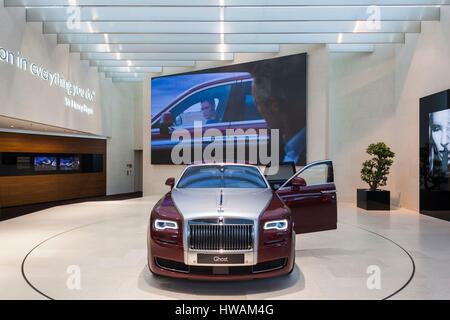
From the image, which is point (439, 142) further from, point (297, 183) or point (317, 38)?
point (297, 183)

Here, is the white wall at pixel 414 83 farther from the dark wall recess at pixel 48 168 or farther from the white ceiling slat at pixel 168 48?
the dark wall recess at pixel 48 168

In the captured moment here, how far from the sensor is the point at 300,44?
1085 centimetres

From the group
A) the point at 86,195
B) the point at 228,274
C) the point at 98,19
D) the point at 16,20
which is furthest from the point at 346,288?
the point at 86,195

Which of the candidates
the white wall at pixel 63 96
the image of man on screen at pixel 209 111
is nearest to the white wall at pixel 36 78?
the white wall at pixel 63 96

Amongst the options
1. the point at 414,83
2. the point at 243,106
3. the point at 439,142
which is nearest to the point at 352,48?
the point at 414,83

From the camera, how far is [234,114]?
12359mm

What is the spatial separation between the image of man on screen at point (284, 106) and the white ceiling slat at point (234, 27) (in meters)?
1.70

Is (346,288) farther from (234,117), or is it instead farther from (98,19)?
(234,117)

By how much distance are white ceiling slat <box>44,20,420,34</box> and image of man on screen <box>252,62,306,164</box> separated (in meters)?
1.70

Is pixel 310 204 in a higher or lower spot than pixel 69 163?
lower

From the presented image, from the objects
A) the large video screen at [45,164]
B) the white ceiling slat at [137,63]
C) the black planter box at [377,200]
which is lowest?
the black planter box at [377,200]

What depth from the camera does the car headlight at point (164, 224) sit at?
132 inches

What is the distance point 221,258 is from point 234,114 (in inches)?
372

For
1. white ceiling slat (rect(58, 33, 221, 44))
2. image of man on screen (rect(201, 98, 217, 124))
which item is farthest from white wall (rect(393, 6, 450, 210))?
image of man on screen (rect(201, 98, 217, 124))
